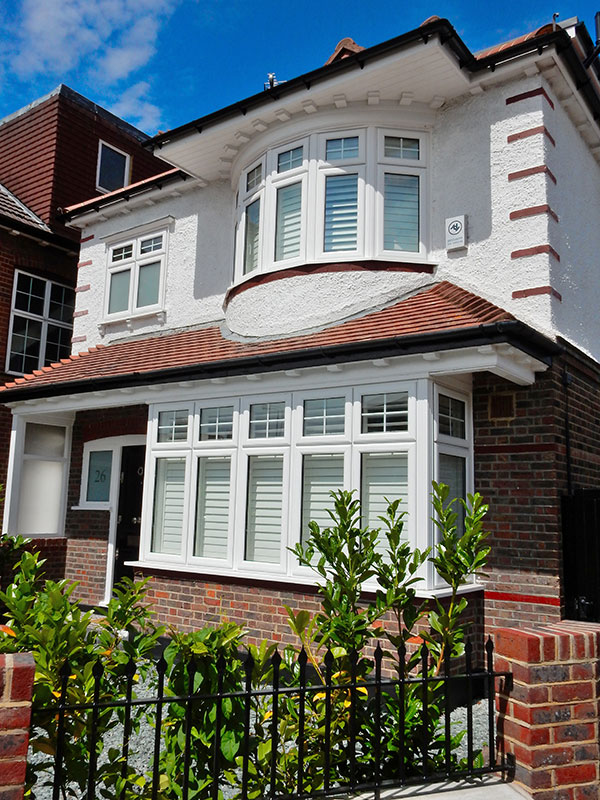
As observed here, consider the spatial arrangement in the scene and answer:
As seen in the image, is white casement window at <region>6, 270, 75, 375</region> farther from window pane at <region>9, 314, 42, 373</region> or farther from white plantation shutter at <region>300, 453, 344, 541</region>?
white plantation shutter at <region>300, 453, 344, 541</region>

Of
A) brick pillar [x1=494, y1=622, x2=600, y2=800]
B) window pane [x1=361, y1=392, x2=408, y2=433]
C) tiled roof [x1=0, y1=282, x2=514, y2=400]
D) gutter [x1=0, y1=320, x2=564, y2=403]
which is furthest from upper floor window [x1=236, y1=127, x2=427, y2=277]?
brick pillar [x1=494, y1=622, x2=600, y2=800]

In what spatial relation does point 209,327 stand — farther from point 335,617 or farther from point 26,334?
point 335,617

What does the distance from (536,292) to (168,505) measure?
16.8 feet

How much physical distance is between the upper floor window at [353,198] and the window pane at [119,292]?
385cm

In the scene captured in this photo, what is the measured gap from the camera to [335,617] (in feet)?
12.1

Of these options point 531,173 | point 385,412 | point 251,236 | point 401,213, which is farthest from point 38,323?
point 531,173

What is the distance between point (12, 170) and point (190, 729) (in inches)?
588

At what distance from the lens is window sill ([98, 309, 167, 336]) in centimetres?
1095

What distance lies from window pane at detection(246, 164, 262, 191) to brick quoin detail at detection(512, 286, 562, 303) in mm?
3996

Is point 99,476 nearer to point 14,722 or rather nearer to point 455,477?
point 455,477

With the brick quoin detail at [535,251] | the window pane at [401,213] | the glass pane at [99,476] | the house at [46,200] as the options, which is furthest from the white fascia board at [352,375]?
the house at [46,200]

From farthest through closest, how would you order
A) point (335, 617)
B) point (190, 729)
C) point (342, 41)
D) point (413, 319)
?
point (342, 41)
point (413, 319)
point (335, 617)
point (190, 729)

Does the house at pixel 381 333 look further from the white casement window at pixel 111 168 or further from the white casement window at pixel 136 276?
the white casement window at pixel 111 168

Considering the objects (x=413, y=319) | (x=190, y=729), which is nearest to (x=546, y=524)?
(x=413, y=319)
